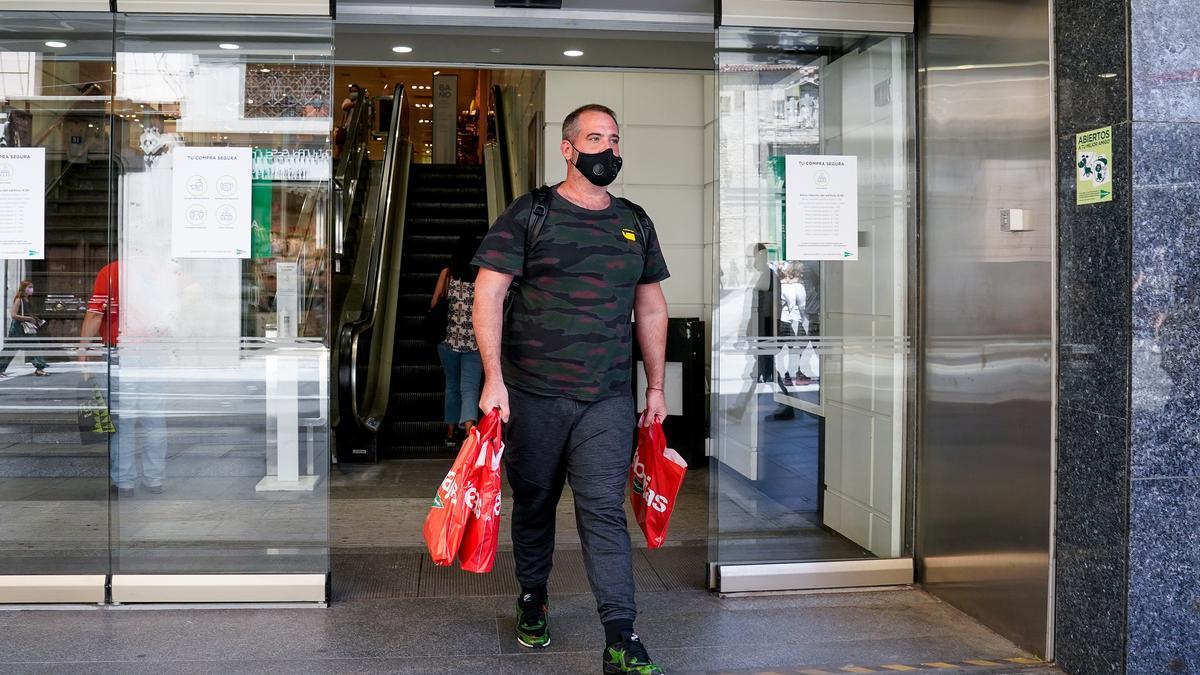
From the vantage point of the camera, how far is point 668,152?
7.59m

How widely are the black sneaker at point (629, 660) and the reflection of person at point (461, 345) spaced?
3.91 m

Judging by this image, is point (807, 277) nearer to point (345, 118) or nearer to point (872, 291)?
point (872, 291)

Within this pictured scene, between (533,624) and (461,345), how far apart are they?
3.79m

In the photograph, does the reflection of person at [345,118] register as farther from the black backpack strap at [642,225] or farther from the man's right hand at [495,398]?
the man's right hand at [495,398]

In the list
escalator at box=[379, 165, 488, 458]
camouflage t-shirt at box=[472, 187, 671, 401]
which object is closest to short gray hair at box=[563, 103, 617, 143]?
camouflage t-shirt at box=[472, 187, 671, 401]

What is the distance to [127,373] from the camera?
13.8 feet

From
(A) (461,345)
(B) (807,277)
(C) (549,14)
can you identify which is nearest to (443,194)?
(A) (461,345)

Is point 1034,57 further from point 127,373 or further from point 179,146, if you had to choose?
point 127,373

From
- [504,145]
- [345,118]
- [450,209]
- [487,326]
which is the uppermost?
[345,118]

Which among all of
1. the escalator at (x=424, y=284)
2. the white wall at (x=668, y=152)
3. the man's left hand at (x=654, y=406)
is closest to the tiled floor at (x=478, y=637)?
the man's left hand at (x=654, y=406)

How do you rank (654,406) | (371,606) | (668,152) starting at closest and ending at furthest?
(654,406), (371,606), (668,152)

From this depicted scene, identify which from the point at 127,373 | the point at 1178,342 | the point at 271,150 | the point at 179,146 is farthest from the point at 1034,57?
the point at 127,373

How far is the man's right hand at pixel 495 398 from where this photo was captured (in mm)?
3197

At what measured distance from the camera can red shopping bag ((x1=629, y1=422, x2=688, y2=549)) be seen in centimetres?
355
